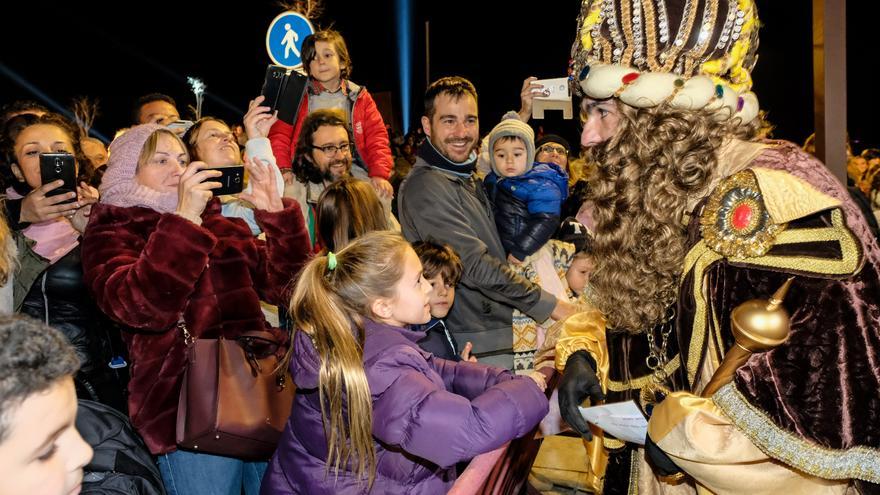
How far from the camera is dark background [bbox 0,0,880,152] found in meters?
15.0

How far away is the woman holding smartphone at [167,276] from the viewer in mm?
2584

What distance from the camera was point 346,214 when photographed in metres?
3.25

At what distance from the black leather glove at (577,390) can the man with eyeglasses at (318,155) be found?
250 cm

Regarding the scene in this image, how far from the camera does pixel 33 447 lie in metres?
1.20

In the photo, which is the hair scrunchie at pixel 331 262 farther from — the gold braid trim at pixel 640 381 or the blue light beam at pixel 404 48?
the blue light beam at pixel 404 48

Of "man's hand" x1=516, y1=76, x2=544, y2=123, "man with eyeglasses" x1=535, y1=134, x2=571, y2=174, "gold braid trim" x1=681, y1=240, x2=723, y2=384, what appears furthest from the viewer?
"man with eyeglasses" x1=535, y1=134, x2=571, y2=174

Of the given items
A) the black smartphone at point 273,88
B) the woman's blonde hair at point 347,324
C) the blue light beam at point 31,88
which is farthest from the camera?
the blue light beam at point 31,88

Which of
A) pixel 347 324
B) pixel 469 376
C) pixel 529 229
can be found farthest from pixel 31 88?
pixel 469 376

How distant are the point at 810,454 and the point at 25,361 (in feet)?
5.29

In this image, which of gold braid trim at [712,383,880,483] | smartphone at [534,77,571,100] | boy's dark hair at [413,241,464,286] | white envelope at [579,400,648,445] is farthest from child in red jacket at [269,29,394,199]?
gold braid trim at [712,383,880,483]

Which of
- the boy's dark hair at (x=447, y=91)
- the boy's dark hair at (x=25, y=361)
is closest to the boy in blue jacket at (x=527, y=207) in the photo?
the boy's dark hair at (x=447, y=91)

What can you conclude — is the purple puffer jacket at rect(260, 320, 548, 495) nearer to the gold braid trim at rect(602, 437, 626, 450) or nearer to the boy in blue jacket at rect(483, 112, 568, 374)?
the gold braid trim at rect(602, 437, 626, 450)

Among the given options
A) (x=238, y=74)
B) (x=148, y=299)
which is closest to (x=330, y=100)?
(x=148, y=299)

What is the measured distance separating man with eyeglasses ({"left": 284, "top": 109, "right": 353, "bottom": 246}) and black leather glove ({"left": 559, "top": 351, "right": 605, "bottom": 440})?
2499 mm
